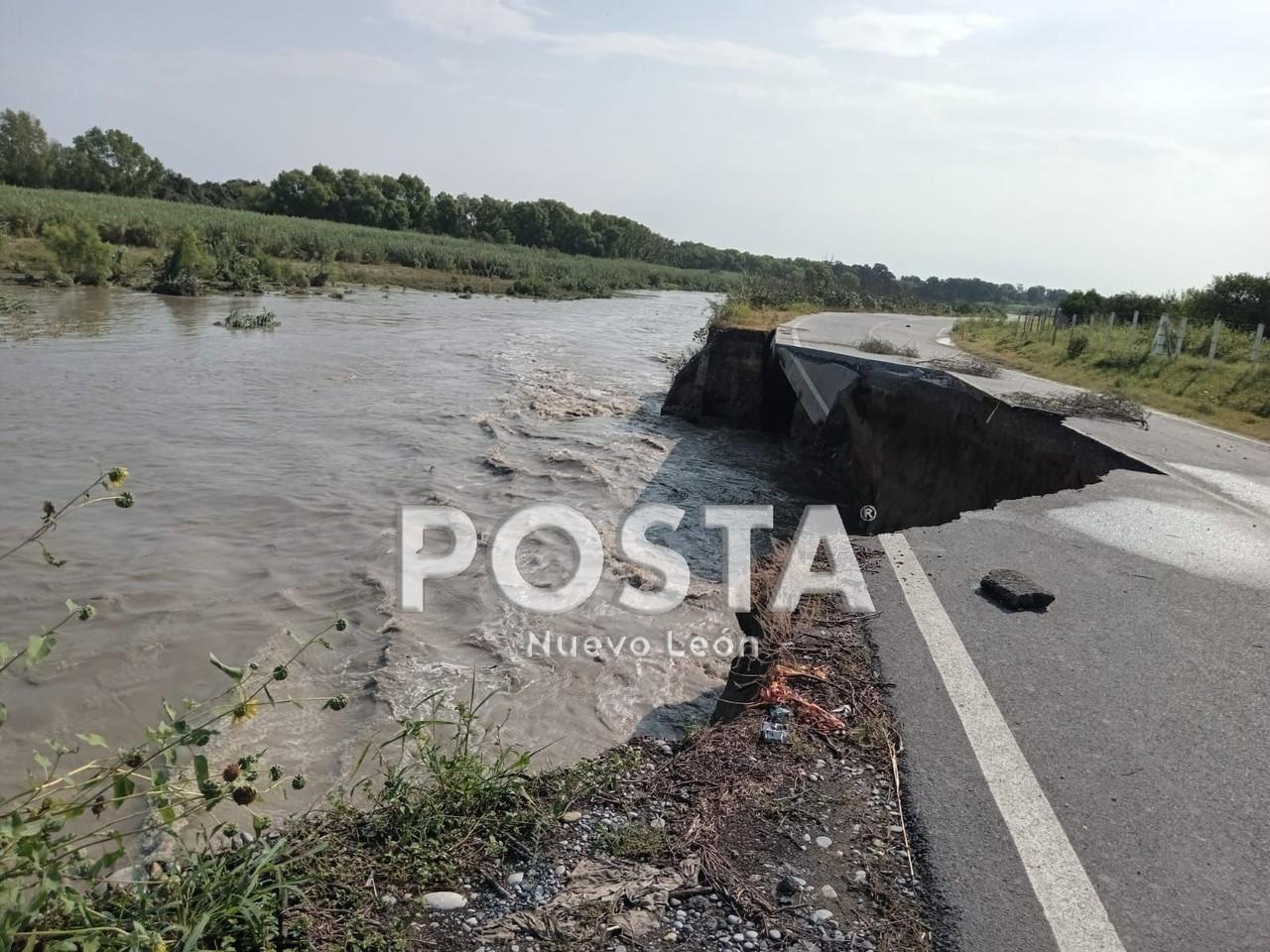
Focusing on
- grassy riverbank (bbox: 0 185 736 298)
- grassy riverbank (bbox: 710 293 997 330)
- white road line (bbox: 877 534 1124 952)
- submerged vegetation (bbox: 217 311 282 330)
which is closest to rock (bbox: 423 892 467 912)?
white road line (bbox: 877 534 1124 952)

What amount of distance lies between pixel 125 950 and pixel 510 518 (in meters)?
8.60

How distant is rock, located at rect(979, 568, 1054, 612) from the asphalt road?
0.09 metres

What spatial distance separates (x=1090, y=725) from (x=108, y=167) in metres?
105

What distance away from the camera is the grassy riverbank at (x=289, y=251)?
38.5 metres

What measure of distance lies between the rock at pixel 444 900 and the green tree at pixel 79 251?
3717 cm

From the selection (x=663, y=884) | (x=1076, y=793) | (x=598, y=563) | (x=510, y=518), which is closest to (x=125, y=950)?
(x=663, y=884)

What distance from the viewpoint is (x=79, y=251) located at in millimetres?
32656

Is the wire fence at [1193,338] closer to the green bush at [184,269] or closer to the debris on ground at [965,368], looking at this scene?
the debris on ground at [965,368]

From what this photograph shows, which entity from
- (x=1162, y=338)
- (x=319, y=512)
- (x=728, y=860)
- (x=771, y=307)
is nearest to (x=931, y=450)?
(x=319, y=512)

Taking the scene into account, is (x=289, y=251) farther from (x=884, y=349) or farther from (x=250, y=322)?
(x=884, y=349)

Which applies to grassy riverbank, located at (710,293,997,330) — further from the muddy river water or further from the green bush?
the green bush

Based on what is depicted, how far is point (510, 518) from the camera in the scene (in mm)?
10758

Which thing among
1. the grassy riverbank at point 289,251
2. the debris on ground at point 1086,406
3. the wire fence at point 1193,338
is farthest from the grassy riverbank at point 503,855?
the grassy riverbank at point 289,251

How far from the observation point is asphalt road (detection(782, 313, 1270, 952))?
2.67 metres
